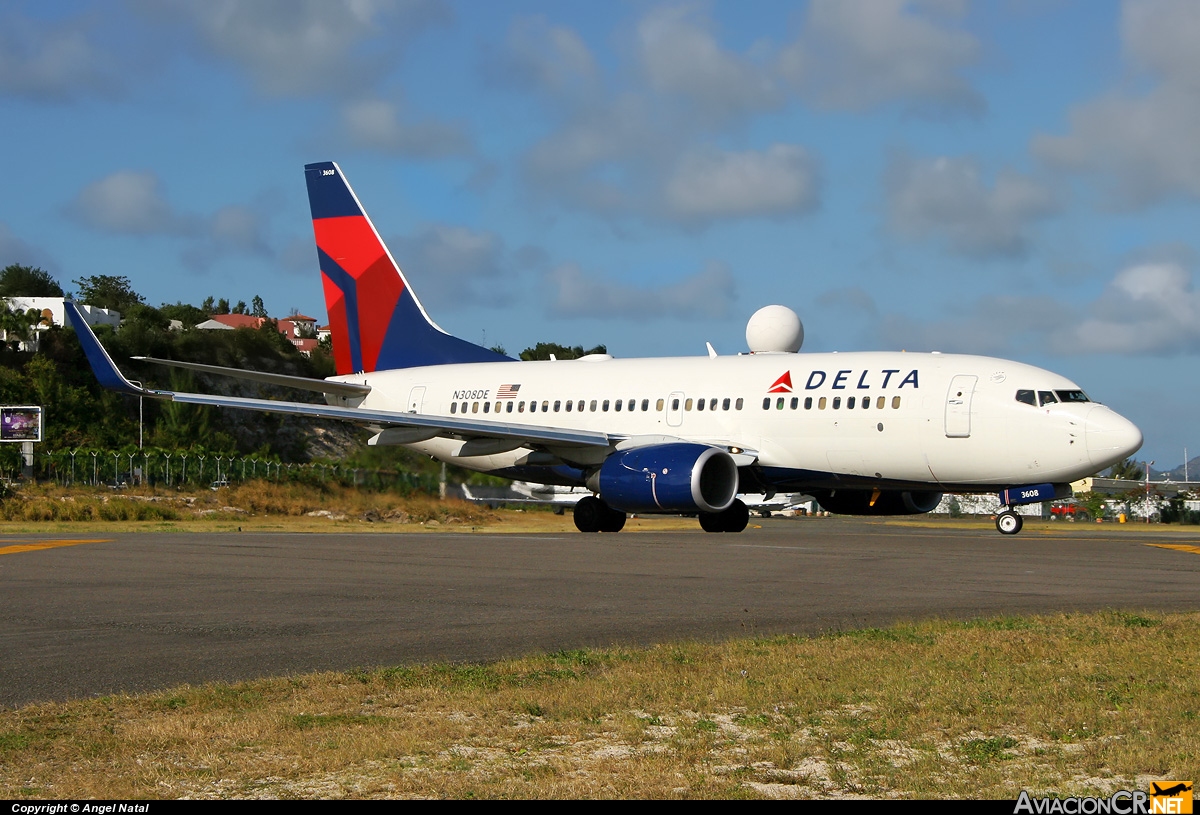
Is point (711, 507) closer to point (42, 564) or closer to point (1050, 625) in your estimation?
point (42, 564)

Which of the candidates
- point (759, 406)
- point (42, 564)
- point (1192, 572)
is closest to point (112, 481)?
point (759, 406)

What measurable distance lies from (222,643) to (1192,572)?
1180 centimetres

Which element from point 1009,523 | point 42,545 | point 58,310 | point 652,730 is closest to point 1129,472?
point 1009,523

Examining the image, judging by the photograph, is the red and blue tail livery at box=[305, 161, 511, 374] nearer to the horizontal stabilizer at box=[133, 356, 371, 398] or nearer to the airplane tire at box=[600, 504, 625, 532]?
the horizontal stabilizer at box=[133, 356, 371, 398]

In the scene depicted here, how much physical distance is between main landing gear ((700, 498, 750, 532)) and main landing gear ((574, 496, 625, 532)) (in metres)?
2.14

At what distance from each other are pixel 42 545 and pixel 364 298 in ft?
49.4

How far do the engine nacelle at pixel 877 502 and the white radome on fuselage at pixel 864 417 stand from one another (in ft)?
5.98

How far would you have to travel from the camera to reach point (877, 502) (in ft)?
88.6

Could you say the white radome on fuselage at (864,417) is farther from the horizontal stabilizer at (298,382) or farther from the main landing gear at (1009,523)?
the horizontal stabilizer at (298,382)

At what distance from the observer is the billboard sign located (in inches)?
1838

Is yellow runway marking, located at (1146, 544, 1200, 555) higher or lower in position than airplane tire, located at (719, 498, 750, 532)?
lower

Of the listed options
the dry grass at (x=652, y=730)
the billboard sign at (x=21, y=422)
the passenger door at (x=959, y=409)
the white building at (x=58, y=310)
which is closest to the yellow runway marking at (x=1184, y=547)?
the passenger door at (x=959, y=409)

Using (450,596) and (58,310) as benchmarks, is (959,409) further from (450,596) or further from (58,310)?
(58,310)

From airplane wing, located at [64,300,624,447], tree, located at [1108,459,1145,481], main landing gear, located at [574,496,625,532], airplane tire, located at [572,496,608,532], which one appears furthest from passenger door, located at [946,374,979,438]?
tree, located at [1108,459,1145,481]
